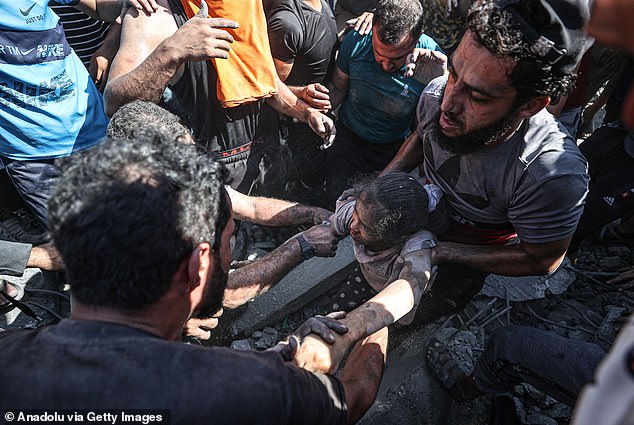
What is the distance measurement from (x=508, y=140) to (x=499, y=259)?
0.80 m

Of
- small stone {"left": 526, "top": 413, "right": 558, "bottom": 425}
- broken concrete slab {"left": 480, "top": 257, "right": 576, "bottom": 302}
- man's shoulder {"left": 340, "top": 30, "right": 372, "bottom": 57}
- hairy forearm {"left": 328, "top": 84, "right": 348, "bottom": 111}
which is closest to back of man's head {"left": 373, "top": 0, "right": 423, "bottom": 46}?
man's shoulder {"left": 340, "top": 30, "right": 372, "bottom": 57}

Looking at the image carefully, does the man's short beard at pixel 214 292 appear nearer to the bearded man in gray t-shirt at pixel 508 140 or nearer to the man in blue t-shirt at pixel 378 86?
the bearded man in gray t-shirt at pixel 508 140

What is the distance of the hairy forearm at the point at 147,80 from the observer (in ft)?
9.46

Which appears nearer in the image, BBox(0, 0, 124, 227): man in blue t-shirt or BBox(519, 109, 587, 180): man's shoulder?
BBox(519, 109, 587, 180): man's shoulder

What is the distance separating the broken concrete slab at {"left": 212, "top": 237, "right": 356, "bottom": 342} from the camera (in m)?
3.61

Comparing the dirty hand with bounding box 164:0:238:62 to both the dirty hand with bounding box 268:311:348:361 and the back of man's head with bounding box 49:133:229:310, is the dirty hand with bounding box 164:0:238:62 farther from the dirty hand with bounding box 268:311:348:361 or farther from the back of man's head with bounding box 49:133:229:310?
the dirty hand with bounding box 268:311:348:361

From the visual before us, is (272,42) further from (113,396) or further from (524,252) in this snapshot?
(113,396)

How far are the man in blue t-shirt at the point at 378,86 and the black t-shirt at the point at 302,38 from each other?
0.17 meters

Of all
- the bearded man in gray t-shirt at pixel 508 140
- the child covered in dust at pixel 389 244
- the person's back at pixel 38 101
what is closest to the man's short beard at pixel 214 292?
the child covered in dust at pixel 389 244

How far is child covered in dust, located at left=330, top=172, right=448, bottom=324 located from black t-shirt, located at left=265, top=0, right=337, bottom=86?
1.74 m

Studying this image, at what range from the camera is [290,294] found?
3.79 metres

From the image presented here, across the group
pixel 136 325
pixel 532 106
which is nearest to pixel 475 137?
pixel 532 106

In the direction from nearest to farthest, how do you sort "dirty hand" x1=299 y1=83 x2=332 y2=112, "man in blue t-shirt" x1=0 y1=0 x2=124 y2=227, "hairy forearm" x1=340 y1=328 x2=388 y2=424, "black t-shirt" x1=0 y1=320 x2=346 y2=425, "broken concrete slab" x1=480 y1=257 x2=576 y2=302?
"black t-shirt" x1=0 y1=320 x2=346 y2=425 → "hairy forearm" x1=340 y1=328 x2=388 y2=424 → "man in blue t-shirt" x1=0 y1=0 x2=124 y2=227 → "dirty hand" x1=299 y1=83 x2=332 y2=112 → "broken concrete slab" x1=480 y1=257 x2=576 y2=302

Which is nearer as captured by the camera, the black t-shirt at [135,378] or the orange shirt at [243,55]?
the black t-shirt at [135,378]
